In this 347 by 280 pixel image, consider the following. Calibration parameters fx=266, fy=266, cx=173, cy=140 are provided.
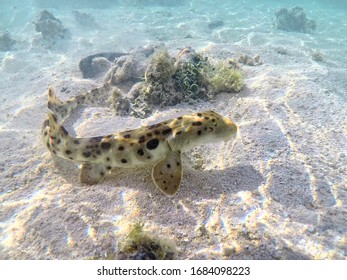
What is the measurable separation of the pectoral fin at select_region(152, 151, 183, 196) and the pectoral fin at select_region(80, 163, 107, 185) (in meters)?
0.96

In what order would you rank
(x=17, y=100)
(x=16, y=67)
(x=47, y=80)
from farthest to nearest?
Answer: (x=16, y=67)
(x=47, y=80)
(x=17, y=100)

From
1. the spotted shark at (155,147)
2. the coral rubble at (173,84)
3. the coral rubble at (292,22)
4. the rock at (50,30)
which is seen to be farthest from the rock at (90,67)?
the coral rubble at (292,22)

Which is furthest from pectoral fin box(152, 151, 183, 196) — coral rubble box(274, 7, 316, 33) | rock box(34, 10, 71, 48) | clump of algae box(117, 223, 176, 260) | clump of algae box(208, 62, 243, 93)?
coral rubble box(274, 7, 316, 33)

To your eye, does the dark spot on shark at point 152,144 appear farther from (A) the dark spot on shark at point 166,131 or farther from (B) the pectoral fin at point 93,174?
(B) the pectoral fin at point 93,174

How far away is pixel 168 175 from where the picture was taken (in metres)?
3.87

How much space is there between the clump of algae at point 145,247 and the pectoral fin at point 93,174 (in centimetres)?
139

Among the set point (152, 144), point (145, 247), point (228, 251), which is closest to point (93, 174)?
point (152, 144)

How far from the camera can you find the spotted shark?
390 cm

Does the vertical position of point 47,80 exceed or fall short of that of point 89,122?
it falls short

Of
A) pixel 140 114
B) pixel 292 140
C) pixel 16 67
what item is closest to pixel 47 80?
pixel 16 67

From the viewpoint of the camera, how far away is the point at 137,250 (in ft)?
10.2

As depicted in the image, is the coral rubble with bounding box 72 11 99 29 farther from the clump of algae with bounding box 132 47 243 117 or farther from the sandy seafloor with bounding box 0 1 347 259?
the clump of algae with bounding box 132 47 243 117
